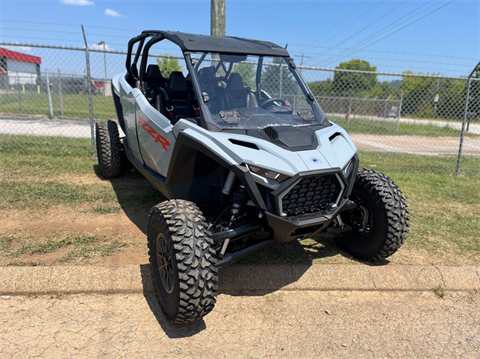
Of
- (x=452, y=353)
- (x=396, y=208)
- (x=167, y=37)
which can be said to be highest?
(x=167, y=37)

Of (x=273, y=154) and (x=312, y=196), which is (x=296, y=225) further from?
(x=273, y=154)

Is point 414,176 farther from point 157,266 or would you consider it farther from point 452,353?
point 157,266

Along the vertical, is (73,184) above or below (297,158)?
below

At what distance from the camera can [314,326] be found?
2.90 m

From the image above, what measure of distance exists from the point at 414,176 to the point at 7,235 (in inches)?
270

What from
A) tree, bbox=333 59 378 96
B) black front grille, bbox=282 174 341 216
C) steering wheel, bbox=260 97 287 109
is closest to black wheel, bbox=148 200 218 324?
Result: black front grille, bbox=282 174 341 216

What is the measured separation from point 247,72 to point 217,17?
10.9 feet

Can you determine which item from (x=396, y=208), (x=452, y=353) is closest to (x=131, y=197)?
(x=396, y=208)

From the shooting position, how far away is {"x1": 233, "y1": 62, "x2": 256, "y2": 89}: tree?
3.94 metres

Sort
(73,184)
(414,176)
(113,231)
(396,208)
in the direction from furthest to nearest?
(414,176), (73,184), (113,231), (396,208)

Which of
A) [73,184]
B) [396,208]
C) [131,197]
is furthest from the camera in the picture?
[73,184]

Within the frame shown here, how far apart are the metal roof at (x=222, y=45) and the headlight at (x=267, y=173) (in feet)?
4.70

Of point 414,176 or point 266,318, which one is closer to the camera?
point 266,318

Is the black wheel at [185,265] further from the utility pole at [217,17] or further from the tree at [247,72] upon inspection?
the utility pole at [217,17]
